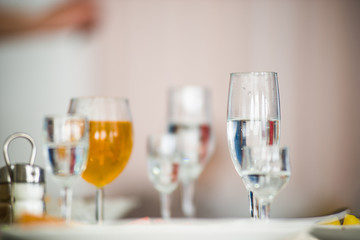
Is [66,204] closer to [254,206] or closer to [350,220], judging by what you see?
[254,206]

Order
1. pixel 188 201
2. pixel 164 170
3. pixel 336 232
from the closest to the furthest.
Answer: pixel 336 232, pixel 164 170, pixel 188 201

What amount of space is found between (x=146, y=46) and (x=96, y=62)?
18.3 inches

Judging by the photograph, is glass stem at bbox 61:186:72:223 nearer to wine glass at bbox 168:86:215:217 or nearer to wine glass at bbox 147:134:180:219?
wine glass at bbox 147:134:180:219

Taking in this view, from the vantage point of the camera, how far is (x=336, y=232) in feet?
2.14

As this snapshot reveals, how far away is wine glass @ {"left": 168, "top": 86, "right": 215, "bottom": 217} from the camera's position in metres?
1.33

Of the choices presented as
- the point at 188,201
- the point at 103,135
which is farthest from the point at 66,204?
the point at 188,201

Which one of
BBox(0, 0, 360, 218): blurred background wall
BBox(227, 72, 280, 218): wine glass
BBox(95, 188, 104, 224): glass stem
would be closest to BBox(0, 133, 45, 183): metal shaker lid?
BBox(95, 188, 104, 224): glass stem

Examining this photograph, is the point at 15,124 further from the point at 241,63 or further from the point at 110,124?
the point at 110,124

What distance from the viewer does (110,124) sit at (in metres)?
0.90

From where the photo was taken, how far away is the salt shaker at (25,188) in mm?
721

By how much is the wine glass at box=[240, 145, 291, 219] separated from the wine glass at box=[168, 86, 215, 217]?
2.06 feet

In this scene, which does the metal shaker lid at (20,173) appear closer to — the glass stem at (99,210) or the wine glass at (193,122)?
the glass stem at (99,210)

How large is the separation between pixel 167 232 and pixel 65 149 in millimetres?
263

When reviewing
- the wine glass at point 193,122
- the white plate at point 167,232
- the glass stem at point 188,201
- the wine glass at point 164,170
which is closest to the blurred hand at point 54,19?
the wine glass at point 193,122
